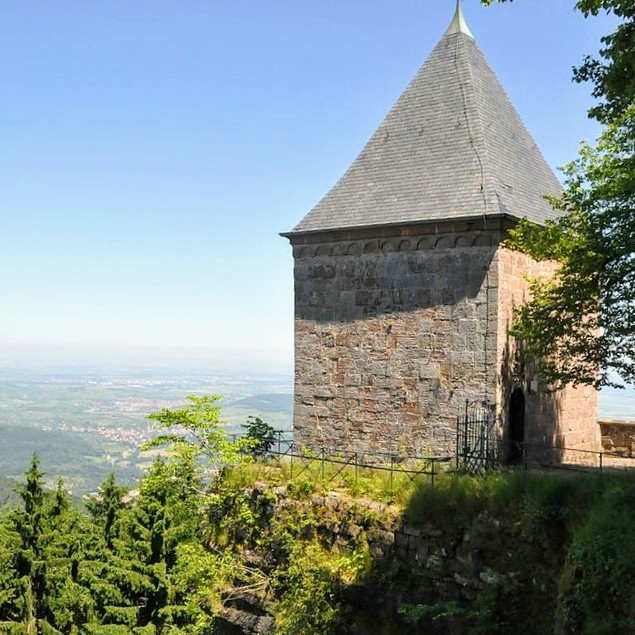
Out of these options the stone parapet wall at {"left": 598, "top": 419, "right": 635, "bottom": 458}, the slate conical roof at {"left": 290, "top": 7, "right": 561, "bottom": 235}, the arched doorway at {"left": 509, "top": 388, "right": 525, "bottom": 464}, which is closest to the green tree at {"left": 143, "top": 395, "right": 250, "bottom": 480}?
the slate conical roof at {"left": 290, "top": 7, "right": 561, "bottom": 235}

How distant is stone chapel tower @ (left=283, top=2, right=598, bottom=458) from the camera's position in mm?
15117

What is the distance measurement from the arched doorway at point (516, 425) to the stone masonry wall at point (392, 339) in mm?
1146

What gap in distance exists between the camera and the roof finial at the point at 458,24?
1819 cm

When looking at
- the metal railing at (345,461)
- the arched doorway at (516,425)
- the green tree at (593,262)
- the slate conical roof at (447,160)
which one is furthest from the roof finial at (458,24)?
the metal railing at (345,461)

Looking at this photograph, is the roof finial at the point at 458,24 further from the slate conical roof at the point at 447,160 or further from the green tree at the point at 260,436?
the green tree at the point at 260,436

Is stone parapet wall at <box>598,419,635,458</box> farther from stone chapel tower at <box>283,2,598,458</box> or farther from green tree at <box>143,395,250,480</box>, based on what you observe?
green tree at <box>143,395,250,480</box>

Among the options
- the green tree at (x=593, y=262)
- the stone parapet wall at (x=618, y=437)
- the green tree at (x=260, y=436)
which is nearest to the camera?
the green tree at (x=593, y=262)

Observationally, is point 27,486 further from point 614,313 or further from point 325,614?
point 614,313

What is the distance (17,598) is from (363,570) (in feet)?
31.2

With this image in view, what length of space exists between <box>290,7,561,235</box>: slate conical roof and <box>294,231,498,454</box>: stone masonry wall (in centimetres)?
64

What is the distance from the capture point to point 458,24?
18.2 metres

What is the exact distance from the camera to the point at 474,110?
55.2 ft

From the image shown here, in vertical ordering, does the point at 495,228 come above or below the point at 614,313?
above

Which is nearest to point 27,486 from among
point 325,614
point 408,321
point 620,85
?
point 325,614
